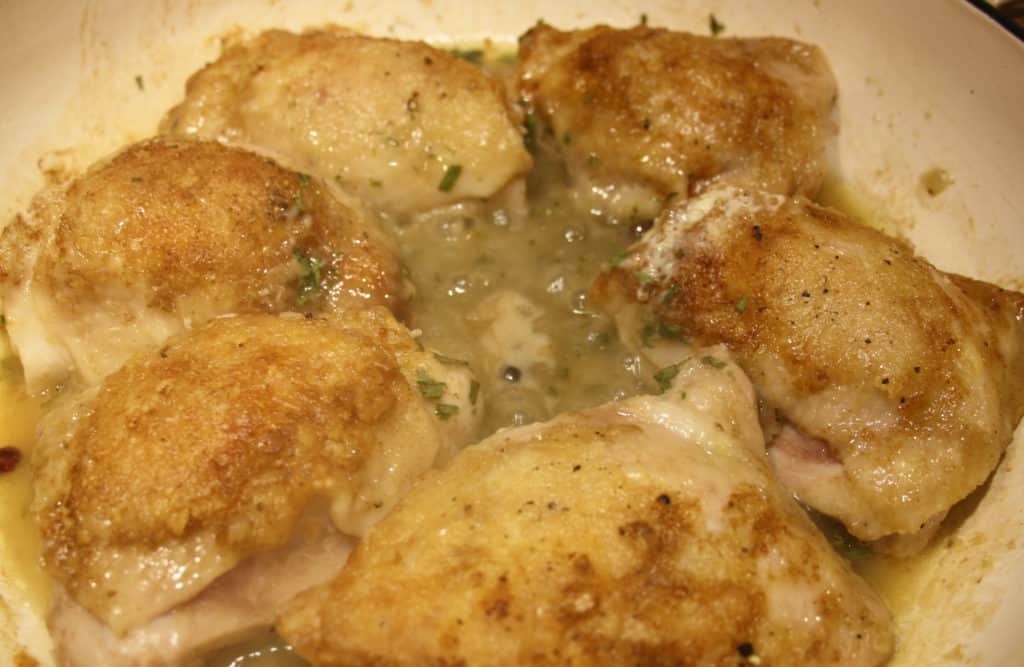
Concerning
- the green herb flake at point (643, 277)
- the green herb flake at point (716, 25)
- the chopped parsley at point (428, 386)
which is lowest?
the chopped parsley at point (428, 386)

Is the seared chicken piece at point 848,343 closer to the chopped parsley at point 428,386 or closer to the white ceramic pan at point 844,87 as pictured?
the white ceramic pan at point 844,87

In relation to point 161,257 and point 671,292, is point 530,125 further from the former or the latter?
point 161,257

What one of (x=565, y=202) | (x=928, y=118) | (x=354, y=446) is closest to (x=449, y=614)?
(x=354, y=446)

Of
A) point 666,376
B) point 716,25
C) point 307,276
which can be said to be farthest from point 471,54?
point 666,376

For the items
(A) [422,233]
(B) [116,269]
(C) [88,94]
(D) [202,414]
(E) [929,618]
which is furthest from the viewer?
(C) [88,94]

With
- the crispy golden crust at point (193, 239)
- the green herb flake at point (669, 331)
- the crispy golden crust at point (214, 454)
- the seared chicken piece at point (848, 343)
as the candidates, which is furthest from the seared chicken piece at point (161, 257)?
the seared chicken piece at point (848, 343)

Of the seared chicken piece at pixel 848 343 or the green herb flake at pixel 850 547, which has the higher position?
the seared chicken piece at pixel 848 343

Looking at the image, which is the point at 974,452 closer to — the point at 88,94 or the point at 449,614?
the point at 449,614
